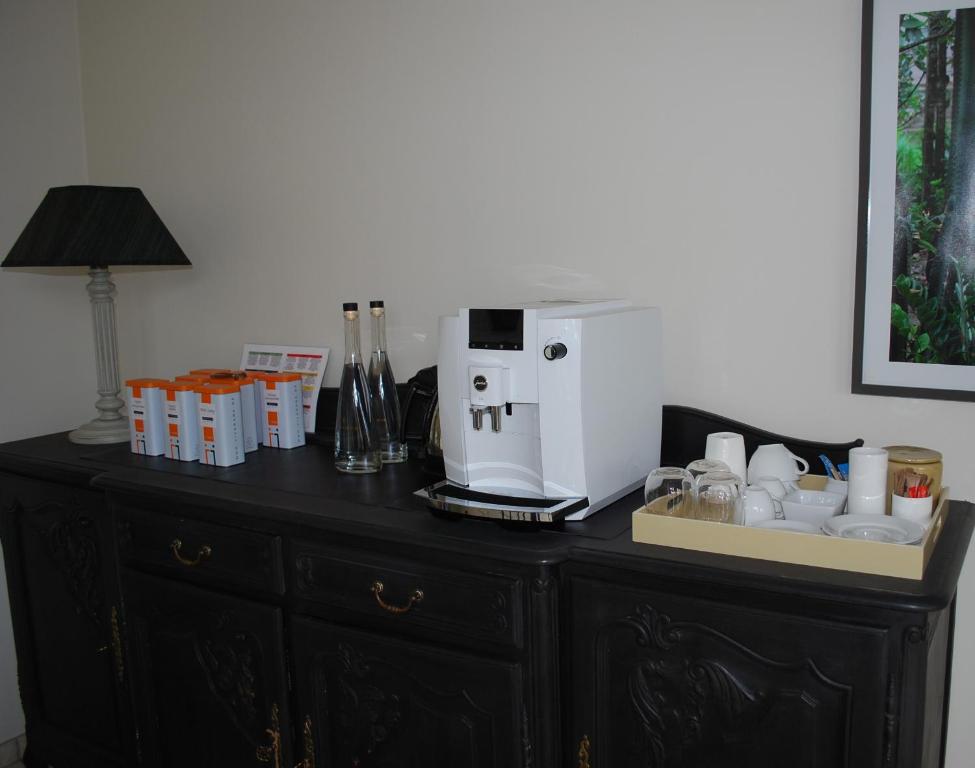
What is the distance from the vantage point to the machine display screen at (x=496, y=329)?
4.79ft

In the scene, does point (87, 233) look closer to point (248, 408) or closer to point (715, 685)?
point (248, 408)

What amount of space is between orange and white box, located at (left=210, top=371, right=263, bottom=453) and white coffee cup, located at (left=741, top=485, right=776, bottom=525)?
1217mm

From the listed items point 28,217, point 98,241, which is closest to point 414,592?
point 98,241

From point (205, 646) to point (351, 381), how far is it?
650 mm

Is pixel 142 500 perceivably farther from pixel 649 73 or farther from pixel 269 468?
pixel 649 73

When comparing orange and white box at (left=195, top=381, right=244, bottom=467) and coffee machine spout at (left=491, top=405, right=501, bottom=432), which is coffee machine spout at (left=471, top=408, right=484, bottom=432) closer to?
coffee machine spout at (left=491, top=405, right=501, bottom=432)

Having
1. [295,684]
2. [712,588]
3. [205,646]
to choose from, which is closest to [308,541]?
[295,684]

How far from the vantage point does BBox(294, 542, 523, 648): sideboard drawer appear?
4.63 feet

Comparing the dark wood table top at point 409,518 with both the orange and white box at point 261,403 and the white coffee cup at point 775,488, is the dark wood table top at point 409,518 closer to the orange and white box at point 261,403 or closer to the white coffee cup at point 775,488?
the orange and white box at point 261,403

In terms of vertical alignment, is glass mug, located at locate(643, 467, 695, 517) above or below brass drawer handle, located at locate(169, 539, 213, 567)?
above

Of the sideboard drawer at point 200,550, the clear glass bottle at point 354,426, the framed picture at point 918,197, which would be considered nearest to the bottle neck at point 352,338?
the clear glass bottle at point 354,426

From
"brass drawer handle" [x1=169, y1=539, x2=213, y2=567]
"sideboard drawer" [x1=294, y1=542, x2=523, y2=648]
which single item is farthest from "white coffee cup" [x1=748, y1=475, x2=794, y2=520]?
"brass drawer handle" [x1=169, y1=539, x2=213, y2=567]

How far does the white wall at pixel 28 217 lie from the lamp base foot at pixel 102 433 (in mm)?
406

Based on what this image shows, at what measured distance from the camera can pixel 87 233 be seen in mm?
2133
